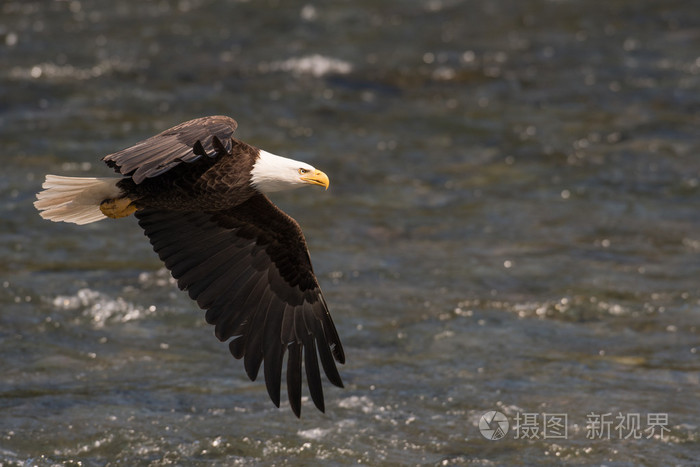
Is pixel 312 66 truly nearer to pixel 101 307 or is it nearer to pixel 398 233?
pixel 398 233

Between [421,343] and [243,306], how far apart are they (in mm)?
1621

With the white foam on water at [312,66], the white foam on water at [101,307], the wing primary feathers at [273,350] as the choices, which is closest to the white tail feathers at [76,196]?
the wing primary feathers at [273,350]

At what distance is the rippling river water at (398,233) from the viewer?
20.0ft

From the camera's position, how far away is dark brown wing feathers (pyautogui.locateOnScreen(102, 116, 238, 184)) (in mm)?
4488

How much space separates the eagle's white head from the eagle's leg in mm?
713

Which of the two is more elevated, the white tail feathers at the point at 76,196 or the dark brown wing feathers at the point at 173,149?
the dark brown wing feathers at the point at 173,149

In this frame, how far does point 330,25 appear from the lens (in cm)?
1323

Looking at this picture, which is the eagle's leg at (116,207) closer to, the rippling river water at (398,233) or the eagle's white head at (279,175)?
the eagle's white head at (279,175)

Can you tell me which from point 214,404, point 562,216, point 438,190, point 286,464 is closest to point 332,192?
point 438,190

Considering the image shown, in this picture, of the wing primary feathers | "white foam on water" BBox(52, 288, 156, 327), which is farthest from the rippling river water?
the wing primary feathers

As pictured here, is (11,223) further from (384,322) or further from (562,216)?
(562,216)

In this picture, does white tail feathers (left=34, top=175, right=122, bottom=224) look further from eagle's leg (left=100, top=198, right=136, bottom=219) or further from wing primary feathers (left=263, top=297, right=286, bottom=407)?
wing primary feathers (left=263, top=297, right=286, bottom=407)

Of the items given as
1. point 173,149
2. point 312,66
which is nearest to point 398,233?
point 312,66

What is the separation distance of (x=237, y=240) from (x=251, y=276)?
207 mm
